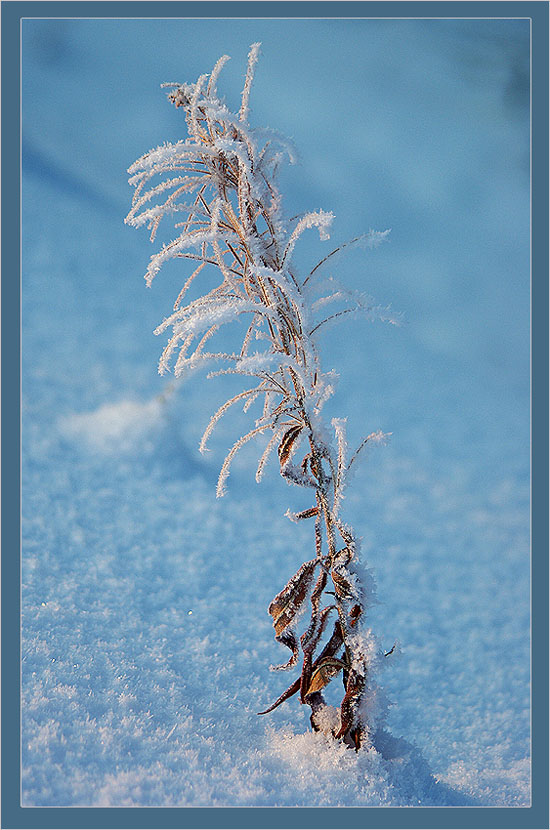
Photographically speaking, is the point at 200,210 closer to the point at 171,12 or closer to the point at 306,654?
the point at 171,12

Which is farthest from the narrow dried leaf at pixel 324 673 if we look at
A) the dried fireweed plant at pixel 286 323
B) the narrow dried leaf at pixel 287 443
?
the narrow dried leaf at pixel 287 443

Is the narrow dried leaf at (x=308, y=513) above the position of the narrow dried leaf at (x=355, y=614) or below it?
above

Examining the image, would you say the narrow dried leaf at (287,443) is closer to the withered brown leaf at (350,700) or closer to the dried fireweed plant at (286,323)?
the dried fireweed plant at (286,323)

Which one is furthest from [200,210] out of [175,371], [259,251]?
[175,371]

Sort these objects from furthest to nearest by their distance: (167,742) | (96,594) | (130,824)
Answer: (96,594)
(167,742)
(130,824)

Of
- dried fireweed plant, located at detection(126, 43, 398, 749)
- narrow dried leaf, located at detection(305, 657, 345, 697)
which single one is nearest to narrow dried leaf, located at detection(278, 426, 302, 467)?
dried fireweed plant, located at detection(126, 43, 398, 749)

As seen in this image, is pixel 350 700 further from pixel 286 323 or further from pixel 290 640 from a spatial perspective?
pixel 286 323

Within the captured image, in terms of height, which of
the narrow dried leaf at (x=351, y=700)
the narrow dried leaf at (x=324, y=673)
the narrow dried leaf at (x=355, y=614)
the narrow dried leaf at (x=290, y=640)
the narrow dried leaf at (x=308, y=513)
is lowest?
the narrow dried leaf at (x=351, y=700)

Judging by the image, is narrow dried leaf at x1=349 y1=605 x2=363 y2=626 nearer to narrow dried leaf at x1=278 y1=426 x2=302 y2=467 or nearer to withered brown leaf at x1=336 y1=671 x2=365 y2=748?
withered brown leaf at x1=336 y1=671 x2=365 y2=748
